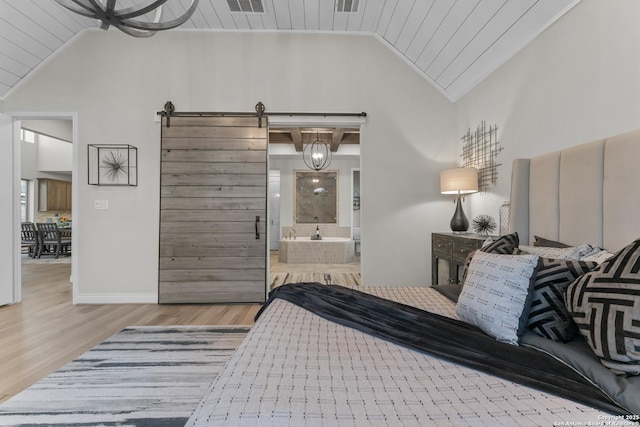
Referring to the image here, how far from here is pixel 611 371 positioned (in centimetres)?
94

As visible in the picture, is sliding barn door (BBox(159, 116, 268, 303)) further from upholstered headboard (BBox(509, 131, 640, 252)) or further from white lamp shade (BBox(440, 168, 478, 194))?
upholstered headboard (BBox(509, 131, 640, 252))

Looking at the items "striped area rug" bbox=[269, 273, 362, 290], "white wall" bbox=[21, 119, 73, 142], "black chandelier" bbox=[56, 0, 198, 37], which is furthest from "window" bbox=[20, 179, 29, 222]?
"black chandelier" bbox=[56, 0, 198, 37]

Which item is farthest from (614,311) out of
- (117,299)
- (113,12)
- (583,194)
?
(117,299)

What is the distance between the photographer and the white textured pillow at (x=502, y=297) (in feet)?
4.08

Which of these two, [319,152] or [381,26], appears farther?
[319,152]

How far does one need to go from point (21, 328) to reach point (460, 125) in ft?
16.3

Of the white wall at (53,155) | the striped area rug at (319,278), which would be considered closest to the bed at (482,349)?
the striped area rug at (319,278)

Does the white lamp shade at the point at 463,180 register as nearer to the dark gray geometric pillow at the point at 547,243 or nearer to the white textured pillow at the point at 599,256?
the dark gray geometric pillow at the point at 547,243

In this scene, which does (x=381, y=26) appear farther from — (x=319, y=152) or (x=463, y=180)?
(x=319, y=152)

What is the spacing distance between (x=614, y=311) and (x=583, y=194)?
105cm

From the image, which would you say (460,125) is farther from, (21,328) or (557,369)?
(21,328)

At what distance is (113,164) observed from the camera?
146 inches

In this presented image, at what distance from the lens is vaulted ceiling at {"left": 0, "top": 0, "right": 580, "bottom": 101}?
106 inches

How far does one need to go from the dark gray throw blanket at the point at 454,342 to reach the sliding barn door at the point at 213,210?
2084mm
